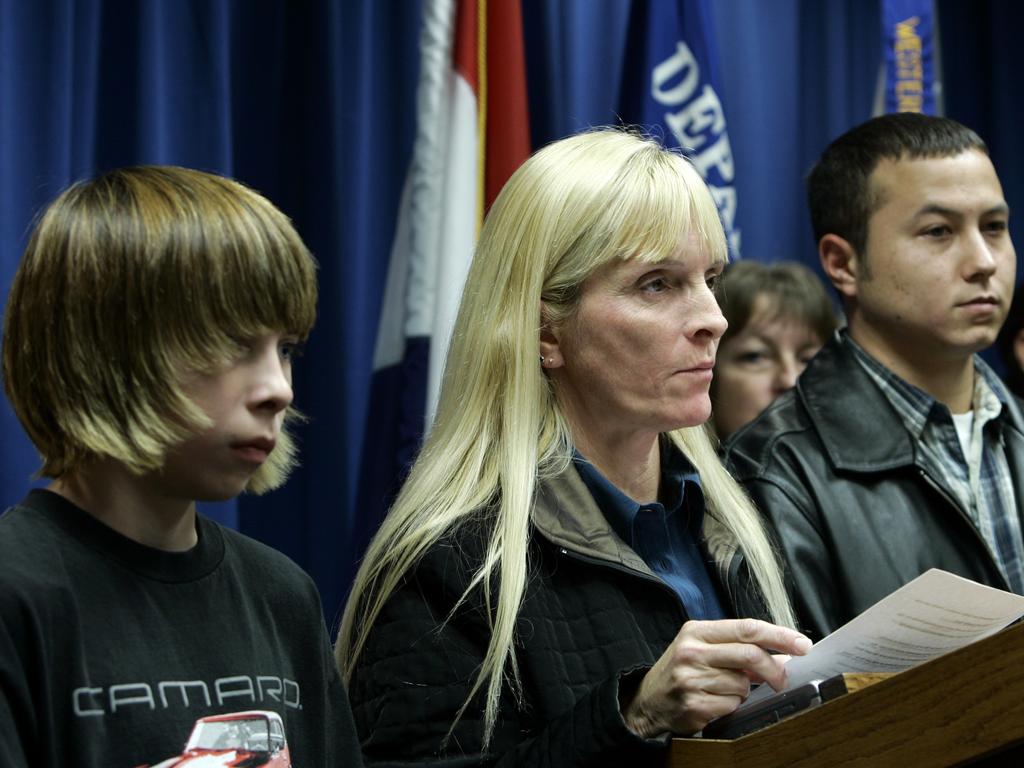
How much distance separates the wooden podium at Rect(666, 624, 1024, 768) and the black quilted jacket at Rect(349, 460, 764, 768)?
33cm

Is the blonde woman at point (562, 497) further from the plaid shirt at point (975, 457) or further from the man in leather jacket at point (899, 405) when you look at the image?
the plaid shirt at point (975, 457)

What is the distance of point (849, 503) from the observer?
7.88 ft

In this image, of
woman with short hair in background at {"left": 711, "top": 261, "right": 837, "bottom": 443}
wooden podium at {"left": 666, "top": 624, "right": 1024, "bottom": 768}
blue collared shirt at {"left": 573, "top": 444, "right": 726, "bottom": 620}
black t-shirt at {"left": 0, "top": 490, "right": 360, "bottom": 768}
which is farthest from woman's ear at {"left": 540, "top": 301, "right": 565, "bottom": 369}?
woman with short hair in background at {"left": 711, "top": 261, "right": 837, "bottom": 443}

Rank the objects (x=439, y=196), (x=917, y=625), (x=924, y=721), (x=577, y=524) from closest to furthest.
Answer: (x=924, y=721)
(x=917, y=625)
(x=577, y=524)
(x=439, y=196)

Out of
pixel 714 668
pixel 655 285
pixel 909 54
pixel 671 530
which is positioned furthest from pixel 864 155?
pixel 714 668

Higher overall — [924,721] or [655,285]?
[655,285]

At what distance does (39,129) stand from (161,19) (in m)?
0.40

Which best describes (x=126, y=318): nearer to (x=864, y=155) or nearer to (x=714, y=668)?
(x=714, y=668)

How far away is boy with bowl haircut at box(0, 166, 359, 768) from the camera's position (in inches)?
50.3

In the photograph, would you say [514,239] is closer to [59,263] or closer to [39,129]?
[59,263]

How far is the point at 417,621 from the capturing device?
1822mm

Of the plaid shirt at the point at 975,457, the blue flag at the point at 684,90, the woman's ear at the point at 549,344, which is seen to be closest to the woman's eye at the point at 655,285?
the woman's ear at the point at 549,344

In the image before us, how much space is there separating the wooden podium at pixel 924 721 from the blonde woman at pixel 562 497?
32cm

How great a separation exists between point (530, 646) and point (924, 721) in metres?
0.63
